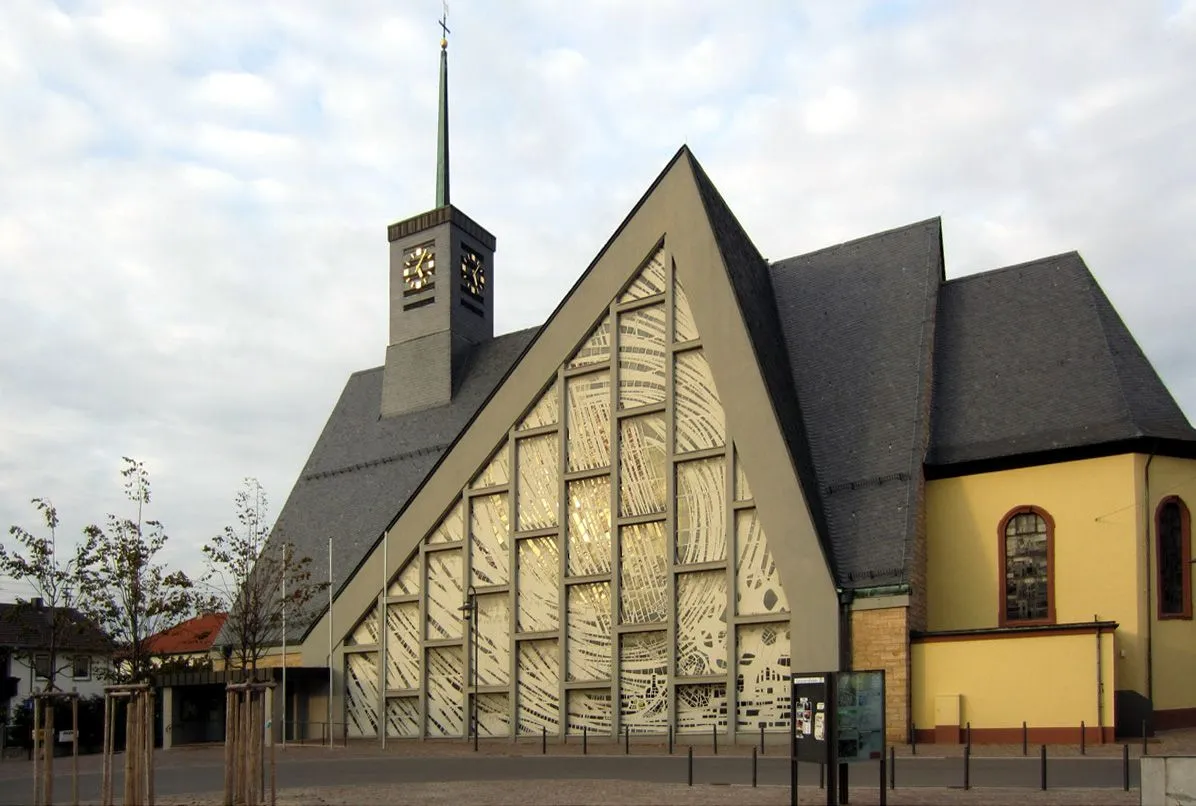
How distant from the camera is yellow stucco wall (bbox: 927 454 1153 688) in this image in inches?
1131

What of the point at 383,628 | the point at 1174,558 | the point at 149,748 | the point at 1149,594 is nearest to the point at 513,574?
the point at 383,628

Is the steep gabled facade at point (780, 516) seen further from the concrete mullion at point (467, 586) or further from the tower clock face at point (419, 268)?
the tower clock face at point (419, 268)

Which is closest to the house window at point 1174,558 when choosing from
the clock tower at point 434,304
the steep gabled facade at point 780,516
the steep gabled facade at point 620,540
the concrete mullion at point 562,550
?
the steep gabled facade at point 780,516

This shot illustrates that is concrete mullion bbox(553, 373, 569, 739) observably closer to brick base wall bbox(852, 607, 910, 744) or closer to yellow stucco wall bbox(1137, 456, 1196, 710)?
brick base wall bbox(852, 607, 910, 744)

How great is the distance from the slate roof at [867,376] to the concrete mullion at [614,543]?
17.2ft

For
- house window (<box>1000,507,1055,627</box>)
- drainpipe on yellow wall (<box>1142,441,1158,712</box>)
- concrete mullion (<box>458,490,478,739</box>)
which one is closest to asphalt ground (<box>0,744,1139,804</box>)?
concrete mullion (<box>458,490,478,739</box>)

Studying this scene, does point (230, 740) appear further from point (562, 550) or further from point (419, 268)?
point (419, 268)

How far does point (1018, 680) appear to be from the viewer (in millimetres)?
28031

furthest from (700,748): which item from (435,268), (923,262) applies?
(435,268)

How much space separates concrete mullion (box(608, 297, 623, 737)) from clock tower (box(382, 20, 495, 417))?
13.3 metres

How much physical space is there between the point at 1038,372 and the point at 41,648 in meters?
47.8

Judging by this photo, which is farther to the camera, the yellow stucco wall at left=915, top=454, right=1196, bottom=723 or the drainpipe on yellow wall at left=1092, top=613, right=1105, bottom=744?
the yellow stucco wall at left=915, top=454, right=1196, bottom=723

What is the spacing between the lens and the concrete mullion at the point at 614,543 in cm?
3334

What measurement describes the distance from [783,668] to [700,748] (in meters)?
2.90
